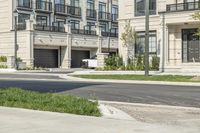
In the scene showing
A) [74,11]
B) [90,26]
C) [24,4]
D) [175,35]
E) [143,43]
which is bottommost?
[143,43]

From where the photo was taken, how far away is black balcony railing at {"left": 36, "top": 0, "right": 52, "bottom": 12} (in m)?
56.3

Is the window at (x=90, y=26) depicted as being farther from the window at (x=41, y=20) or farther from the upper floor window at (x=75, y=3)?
the window at (x=41, y=20)

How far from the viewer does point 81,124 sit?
11.0 meters

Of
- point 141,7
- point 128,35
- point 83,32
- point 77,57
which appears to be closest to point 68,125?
point 128,35

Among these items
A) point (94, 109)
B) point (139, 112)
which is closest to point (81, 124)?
point (94, 109)

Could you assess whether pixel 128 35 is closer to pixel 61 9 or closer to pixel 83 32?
pixel 83 32

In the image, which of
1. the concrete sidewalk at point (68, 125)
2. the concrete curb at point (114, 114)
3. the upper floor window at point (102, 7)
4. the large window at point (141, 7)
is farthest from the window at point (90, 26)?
the concrete sidewalk at point (68, 125)

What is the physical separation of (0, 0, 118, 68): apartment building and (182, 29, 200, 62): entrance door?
767 inches

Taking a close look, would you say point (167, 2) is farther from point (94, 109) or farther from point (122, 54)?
point (94, 109)

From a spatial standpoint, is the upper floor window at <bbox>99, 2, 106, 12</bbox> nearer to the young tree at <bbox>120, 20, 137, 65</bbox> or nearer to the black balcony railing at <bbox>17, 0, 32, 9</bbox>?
the black balcony railing at <bbox>17, 0, 32, 9</bbox>

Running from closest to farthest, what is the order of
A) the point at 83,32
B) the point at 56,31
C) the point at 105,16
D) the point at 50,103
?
the point at 50,103, the point at 56,31, the point at 83,32, the point at 105,16

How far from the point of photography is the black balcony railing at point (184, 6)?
3703cm

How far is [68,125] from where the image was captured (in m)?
10.9

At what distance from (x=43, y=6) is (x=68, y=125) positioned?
47414 mm
